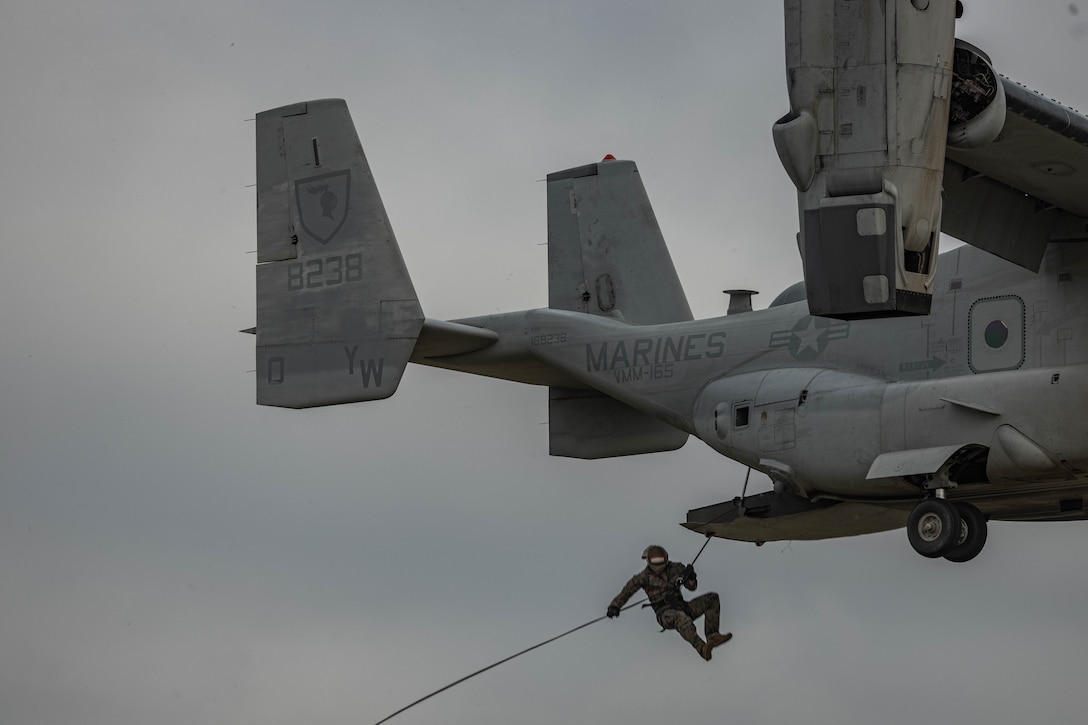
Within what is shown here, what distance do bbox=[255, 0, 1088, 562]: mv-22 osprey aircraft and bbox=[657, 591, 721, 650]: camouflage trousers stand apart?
1165mm

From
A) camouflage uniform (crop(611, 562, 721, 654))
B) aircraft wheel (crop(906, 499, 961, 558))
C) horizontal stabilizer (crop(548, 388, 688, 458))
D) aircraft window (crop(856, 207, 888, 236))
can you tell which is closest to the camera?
aircraft window (crop(856, 207, 888, 236))

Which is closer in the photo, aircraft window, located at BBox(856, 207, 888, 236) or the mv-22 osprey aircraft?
aircraft window, located at BBox(856, 207, 888, 236)

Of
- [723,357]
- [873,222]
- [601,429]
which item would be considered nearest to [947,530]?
[723,357]

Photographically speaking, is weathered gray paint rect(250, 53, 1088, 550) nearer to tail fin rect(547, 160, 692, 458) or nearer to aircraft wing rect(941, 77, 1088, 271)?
tail fin rect(547, 160, 692, 458)

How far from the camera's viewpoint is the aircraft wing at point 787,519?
23875mm

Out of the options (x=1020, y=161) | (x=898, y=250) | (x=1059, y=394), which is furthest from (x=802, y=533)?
(x=898, y=250)

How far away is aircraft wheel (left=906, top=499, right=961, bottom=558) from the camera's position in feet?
70.1

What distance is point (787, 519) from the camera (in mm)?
24250

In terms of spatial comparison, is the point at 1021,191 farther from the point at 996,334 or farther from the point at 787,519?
the point at 787,519

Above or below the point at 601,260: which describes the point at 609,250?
above

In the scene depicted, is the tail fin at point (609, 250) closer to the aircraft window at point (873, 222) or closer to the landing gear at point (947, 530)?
the landing gear at point (947, 530)

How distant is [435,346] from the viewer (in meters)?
25.2

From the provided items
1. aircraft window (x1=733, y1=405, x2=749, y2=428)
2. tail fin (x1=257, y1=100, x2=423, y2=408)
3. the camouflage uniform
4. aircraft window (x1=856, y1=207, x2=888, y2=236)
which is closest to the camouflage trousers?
the camouflage uniform

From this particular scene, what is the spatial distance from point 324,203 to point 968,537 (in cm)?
851
